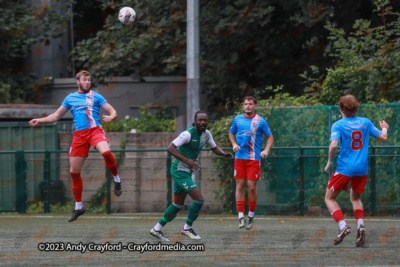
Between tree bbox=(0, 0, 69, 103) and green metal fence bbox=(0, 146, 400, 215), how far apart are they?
203 inches

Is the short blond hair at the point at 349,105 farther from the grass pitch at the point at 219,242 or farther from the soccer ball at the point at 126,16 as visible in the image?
the soccer ball at the point at 126,16

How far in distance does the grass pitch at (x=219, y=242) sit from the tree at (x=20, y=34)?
9.25 meters

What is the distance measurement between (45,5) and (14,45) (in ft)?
6.23

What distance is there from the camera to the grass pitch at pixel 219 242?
8352 mm

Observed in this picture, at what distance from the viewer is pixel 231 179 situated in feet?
54.5

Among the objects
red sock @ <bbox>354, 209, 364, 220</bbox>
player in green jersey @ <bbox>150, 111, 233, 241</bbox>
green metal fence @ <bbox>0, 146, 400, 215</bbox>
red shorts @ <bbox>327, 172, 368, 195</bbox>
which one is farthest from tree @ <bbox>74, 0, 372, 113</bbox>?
red sock @ <bbox>354, 209, 364, 220</bbox>

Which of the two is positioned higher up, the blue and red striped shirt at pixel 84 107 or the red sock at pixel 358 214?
the blue and red striped shirt at pixel 84 107

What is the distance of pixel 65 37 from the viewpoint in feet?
86.8

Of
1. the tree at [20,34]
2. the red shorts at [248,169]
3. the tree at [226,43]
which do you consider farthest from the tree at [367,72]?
the tree at [20,34]

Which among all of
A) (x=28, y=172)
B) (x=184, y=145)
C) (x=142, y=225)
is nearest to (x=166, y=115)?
(x=28, y=172)

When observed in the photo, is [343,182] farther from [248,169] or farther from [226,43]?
[226,43]

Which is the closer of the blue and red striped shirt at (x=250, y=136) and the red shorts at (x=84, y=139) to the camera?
the red shorts at (x=84, y=139)

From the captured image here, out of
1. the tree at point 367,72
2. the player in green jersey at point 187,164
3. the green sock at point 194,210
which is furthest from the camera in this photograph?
the tree at point 367,72

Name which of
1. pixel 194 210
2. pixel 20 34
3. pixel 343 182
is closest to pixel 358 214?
pixel 343 182
